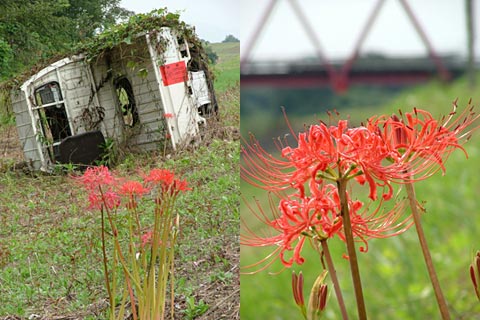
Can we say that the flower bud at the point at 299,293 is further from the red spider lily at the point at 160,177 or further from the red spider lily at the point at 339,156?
the red spider lily at the point at 160,177

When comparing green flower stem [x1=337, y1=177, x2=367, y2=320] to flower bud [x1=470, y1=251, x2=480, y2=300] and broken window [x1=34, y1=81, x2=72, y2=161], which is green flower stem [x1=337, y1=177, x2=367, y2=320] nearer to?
flower bud [x1=470, y1=251, x2=480, y2=300]

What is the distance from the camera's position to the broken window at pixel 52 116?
1.22m

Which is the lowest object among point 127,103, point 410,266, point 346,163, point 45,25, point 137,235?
point 410,266

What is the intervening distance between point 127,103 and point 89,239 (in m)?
0.28

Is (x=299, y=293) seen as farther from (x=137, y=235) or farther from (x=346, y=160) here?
(x=137, y=235)

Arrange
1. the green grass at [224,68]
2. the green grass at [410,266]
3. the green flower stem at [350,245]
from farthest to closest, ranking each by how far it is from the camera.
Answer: the green grass at [224,68], the green grass at [410,266], the green flower stem at [350,245]

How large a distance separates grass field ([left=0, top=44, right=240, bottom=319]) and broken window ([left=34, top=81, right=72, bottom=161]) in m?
0.06

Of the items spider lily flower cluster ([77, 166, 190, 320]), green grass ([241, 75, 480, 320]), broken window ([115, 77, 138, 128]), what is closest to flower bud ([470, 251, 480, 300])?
green grass ([241, 75, 480, 320])

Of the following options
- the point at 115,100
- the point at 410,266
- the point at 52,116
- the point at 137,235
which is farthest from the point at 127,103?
the point at 410,266

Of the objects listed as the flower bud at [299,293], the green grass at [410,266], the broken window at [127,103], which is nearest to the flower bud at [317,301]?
the flower bud at [299,293]

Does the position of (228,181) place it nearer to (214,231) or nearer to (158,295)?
(214,231)

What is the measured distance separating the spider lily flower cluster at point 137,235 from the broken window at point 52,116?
0.28ft

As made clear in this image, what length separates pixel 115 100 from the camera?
4.09ft

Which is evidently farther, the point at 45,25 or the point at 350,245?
the point at 45,25
